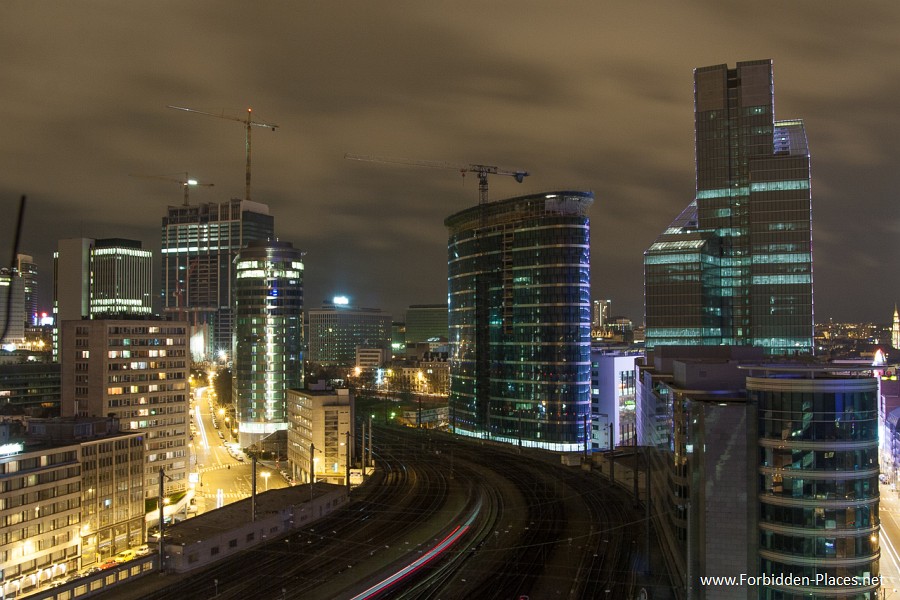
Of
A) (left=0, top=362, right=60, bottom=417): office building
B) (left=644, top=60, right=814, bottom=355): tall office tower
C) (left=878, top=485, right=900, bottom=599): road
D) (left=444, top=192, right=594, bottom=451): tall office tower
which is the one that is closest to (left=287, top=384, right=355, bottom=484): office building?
(left=444, top=192, right=594, bottom=451): tall office tower

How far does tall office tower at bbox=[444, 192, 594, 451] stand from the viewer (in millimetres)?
121375

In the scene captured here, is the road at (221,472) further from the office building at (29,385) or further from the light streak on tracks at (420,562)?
the light streak on tracks at (420,562)

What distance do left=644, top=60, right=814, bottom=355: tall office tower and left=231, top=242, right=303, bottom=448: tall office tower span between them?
2977 inches

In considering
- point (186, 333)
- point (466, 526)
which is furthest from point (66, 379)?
point (466, 526)

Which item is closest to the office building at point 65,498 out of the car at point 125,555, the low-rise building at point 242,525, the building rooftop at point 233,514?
the car at point 125,555

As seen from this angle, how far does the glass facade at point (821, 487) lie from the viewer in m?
43.5

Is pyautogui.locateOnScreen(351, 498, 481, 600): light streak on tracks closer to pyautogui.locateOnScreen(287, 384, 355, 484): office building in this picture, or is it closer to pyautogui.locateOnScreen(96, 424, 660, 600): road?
pyautogui.locateOnScreen(96, 424, 660, 600): road

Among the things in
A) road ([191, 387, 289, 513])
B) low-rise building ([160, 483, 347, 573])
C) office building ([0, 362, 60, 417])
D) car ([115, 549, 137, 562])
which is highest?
office building ([0, 362, 60, 417])

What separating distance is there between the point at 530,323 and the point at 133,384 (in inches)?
2666

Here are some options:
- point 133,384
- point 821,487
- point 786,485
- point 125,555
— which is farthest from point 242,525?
point 133,384

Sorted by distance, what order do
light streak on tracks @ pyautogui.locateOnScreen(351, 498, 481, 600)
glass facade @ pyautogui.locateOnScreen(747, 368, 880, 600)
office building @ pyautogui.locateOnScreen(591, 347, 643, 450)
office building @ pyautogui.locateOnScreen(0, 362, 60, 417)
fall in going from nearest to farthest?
glass facade @ pyautogui.locateOnScreen(747, 368, 880, 600) → light streak on tracks @ pyautogui.locateOnScreen(351, 498, 481, 600) → office building @ pyautogui.locateOnScreen(591, 347, 643, 450) → office building @ pyautogui.locateOnScreen(0, 362, 60, 417)

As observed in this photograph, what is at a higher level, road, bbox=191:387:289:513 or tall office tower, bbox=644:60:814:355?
tall office tower, bbox=644:60:814:355

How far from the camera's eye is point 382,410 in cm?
18112

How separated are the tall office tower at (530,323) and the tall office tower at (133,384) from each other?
5691 centimetres
